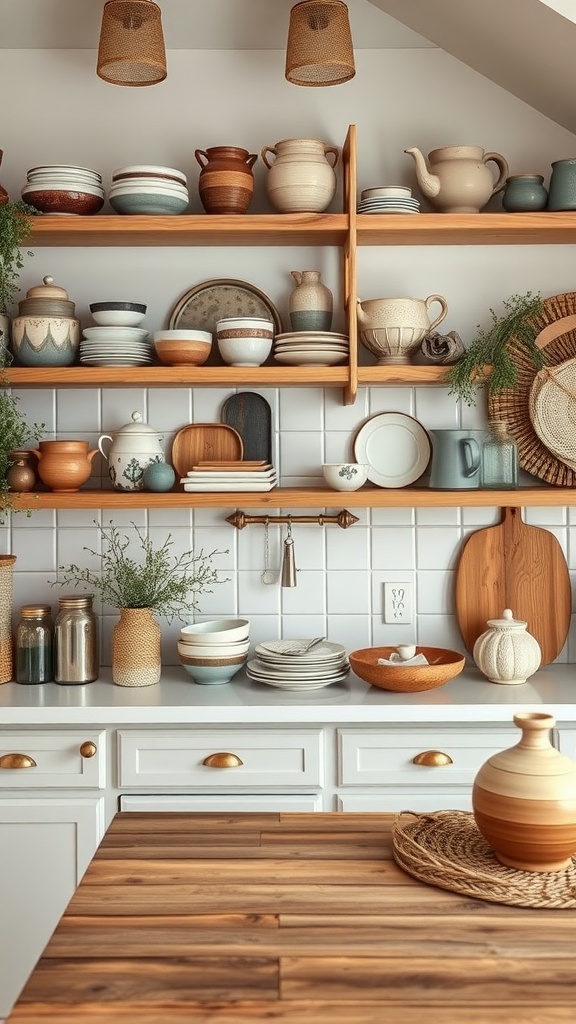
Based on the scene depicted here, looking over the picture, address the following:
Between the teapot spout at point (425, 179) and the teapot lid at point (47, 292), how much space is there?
101cm

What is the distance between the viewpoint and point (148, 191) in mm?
2656

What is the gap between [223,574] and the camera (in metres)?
2.96

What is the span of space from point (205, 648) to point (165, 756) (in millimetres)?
316

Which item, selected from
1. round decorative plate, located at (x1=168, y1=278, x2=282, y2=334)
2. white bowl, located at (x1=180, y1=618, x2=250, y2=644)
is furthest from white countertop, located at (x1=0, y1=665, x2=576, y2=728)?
round decorative plate, located at (x1=168, y1=278, x2=282, y2=334)

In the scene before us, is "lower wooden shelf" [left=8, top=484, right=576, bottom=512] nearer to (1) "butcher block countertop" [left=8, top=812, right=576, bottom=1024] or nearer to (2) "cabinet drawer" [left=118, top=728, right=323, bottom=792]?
(2) "cabinet drawer" [left=118, top=728, right=323, bottom=792]

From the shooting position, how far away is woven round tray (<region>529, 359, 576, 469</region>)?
2822 mm

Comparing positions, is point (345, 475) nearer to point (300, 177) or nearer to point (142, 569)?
point (142, 569)

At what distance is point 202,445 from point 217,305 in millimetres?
406

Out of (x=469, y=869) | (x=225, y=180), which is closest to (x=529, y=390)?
(x=225, y=180)

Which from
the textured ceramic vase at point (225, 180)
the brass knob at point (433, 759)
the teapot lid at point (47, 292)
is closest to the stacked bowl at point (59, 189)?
the teapot lid at point (47, 292)

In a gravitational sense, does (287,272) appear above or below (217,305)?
above

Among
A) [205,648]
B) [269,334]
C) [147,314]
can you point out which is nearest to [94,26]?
[147,314]

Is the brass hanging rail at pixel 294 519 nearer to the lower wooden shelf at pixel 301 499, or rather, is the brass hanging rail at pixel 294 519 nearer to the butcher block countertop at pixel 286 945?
the lower wooden shelf at pixel 301 499

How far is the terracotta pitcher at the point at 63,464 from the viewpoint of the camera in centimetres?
272
